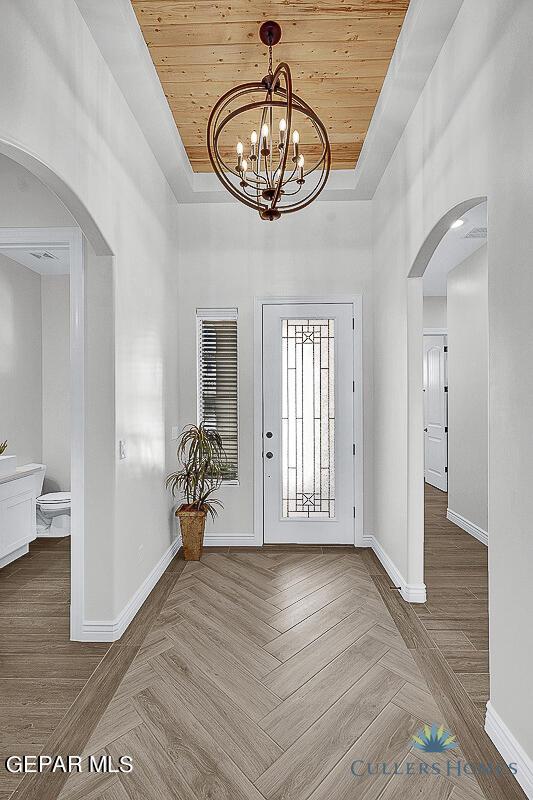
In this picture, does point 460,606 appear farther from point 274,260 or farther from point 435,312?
point 435,312

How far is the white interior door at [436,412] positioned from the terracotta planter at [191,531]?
4597 millimetres

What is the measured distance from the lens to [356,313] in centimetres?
489

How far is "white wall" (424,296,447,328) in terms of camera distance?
8.38 metres

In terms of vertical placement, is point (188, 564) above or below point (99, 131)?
below

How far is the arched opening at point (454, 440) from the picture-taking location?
123 inches

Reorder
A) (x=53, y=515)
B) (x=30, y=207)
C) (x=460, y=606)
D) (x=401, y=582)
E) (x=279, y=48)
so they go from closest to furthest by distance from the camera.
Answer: (x=279, y=48) < (x=30, y=207) < (x=460, y=606) < (x=401, y=582) < (x=53, y=515)

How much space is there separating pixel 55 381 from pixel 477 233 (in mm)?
4531

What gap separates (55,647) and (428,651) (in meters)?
1.99

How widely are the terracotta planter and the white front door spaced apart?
70cm

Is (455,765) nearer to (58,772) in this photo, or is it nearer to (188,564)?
(58,772)

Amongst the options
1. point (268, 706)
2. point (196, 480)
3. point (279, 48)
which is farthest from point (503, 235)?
point (196, 480)

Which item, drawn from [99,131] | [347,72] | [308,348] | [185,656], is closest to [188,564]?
[185,656]

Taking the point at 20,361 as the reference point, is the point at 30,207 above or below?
above

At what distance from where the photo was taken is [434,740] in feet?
7.04
